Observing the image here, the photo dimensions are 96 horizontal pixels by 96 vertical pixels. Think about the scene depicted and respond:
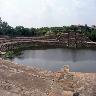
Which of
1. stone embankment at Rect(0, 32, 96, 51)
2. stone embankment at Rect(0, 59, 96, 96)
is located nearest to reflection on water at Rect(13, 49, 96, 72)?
stone embankment at Rect(0, 59, 96, 96)

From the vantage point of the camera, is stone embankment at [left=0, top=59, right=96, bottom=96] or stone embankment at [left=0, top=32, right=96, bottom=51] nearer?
stone embankment at [left=0, top=59, right=96, bottom=96]

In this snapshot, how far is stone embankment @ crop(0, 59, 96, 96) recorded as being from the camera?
49.2ft

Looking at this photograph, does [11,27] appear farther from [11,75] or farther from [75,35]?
[11,75]

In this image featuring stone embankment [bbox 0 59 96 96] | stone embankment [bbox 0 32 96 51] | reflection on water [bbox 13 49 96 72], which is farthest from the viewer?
stone embankment [bbox 0 32 96 51]

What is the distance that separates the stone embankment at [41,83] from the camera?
49.2 ft

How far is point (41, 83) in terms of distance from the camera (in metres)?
16.3

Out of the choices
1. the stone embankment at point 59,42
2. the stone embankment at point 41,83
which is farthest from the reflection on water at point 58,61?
the stone embankment at point 59,42

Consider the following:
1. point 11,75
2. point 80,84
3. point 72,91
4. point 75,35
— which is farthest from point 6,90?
point 75,35

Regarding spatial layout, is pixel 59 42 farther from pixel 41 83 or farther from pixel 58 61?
pixel 41 83

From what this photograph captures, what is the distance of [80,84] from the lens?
1708 cm

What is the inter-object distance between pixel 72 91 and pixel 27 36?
4662 centimetres

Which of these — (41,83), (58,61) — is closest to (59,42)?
(58,61)

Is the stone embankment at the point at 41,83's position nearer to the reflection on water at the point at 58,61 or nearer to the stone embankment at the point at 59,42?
the reflection on water at the point at 58,61

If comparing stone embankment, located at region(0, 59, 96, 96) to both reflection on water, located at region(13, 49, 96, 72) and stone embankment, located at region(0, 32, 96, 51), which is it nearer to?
reflection on water, located at region(13, 49, 96, 72)
